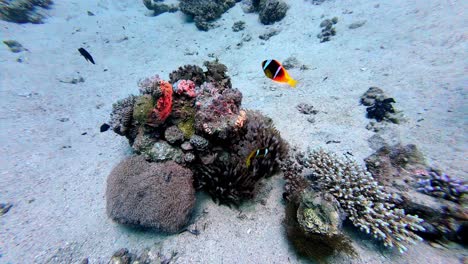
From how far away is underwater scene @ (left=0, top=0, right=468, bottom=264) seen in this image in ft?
10.1

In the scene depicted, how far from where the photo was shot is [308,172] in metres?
3.90

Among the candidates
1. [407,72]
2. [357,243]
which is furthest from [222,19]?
[357,243]

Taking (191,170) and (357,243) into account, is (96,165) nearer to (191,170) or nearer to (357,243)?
(191,170)

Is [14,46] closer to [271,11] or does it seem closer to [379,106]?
[271,11]

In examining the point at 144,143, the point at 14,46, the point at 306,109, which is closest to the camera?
the point at 144,143

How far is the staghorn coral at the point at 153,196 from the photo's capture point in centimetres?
332

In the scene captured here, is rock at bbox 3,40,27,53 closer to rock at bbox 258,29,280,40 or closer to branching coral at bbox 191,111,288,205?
rock at bbox 258,29,280,40

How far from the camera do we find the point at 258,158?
386 cm

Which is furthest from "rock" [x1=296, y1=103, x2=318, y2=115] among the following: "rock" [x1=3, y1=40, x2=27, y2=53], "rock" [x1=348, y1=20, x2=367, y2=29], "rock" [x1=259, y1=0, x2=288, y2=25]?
"rock" [x1=3, y1=40, x2=27, y2=53]

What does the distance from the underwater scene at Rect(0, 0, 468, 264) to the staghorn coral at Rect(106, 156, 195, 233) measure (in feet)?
0.07

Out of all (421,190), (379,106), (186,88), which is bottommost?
(421,190)

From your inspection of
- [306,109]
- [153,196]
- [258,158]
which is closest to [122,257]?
[153,196]

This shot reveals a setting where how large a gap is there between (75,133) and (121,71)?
4571mm

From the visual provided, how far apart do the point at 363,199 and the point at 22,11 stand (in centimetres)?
1779
